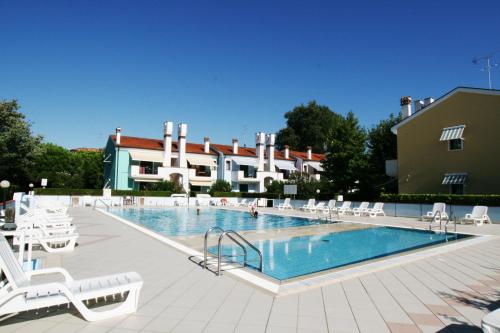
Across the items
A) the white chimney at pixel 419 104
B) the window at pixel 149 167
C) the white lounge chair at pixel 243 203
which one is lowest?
the white lounge chair at pixel 243 203

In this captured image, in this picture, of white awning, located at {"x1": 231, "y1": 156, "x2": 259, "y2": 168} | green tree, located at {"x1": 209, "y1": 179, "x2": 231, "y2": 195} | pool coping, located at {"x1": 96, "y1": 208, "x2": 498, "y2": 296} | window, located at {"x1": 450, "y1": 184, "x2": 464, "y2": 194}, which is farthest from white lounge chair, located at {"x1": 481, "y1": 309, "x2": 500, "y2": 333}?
white awning, located at {"x1": 231, "y1": 156, "x2": 259, "y2": 168}

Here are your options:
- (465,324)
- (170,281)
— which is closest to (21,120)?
(170,281)

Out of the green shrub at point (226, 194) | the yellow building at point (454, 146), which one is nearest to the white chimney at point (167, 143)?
the green shrub at point (226, 194)

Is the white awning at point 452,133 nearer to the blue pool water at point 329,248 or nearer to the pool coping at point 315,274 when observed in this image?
the blue pool water at point 329,248

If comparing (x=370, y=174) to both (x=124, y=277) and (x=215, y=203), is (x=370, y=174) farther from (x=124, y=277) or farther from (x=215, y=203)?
(x=124, y=277)

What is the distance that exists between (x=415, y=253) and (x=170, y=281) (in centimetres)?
771

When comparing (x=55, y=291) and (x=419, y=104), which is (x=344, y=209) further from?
(x=55, y=291)

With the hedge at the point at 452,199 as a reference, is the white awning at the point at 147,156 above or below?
above

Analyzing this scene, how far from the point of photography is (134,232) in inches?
599

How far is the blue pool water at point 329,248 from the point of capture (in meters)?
10.7

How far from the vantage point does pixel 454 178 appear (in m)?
26.2

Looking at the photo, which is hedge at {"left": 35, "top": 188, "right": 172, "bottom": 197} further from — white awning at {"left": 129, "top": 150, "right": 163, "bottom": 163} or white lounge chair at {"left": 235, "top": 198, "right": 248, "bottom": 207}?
white lounge chair at {"left": 235, "top": 198, "right": 248, "bottom": 207}

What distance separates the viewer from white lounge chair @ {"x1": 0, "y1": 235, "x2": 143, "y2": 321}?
4449mm

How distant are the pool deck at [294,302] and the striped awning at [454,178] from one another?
62.6ft
